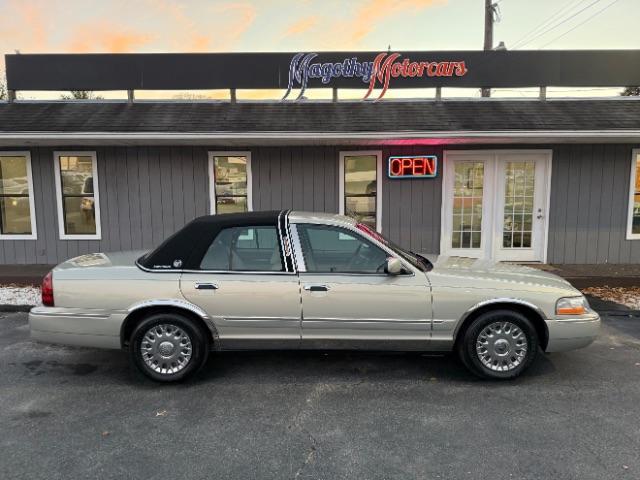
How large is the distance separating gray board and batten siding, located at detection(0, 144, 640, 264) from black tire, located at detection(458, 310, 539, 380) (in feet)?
16.8

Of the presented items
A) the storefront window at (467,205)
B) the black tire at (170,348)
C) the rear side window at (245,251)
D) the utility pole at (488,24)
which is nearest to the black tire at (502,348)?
the rear side window at (245,251)

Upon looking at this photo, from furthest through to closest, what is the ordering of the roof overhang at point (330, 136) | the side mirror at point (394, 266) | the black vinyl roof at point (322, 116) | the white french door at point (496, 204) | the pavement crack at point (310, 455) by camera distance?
the white french door at point (496, 204) < the black vinyl roof at point (322, 116) < the roof overhang at point (330, 136) < the side mirror at point (394, 266) < the pavement crack at point (310, 455)

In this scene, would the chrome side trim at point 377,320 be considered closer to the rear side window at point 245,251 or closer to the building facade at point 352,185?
the rear side window at point 245,251

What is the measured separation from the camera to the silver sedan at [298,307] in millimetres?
4055

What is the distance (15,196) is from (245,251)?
741cm

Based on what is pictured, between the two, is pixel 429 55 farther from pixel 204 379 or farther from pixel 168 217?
pixel 204 379

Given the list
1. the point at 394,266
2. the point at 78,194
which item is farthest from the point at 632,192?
the point at 78,194

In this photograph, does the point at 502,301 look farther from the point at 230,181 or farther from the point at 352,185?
the point at 230,181

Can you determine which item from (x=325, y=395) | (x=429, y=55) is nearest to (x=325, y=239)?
(x=325, y=395)

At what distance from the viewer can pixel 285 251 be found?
13.6ft

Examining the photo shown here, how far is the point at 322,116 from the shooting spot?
28.8 ft

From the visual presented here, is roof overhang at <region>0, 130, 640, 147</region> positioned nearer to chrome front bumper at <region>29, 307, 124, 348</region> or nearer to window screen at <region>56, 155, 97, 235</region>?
window screen at <region>56, 155, 97, 235</region>

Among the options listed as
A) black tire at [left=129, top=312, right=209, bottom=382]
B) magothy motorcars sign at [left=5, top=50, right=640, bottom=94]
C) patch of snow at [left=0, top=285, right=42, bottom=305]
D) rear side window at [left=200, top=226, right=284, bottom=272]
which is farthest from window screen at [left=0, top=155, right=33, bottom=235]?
rear side window at [left=200, top=226, right=284, bottom=272]

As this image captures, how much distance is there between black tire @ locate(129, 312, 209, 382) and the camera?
4.09 m
